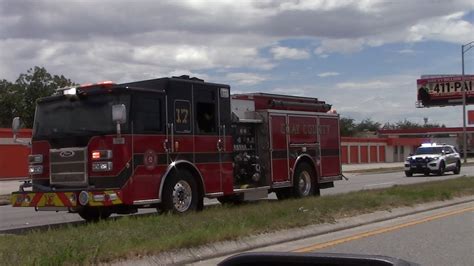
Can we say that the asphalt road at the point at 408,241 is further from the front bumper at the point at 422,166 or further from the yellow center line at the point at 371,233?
the front bumper at the point at 422,166

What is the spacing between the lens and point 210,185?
1320 centimetres

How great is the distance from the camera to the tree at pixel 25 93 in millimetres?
55562

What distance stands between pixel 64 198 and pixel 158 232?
306 cm

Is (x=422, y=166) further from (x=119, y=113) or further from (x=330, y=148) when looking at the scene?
(x=119, y=113)

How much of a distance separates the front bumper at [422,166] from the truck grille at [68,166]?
26741 mm

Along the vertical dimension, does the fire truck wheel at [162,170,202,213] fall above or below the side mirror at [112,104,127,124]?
below

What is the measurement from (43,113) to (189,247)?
558cm

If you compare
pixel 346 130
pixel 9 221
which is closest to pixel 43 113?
pixel 9 221

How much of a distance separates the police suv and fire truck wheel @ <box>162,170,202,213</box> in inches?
969

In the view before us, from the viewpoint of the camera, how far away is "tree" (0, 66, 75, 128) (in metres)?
55.6

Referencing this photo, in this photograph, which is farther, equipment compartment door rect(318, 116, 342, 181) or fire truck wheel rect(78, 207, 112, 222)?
equipment compartment door rect(318, 116, 342, 181)

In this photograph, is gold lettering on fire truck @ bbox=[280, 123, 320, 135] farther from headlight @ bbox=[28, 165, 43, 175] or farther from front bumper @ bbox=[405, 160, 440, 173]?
front bumper @ bbox=[405, 160, 440, 173]

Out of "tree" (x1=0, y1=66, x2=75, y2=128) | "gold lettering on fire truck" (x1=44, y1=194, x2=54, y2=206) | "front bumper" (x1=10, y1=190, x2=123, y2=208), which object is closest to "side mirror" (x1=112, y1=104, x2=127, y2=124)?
"front bumper" (x1=10, y1=190, x2=123, y2=208)

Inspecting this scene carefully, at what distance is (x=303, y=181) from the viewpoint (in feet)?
55.4
